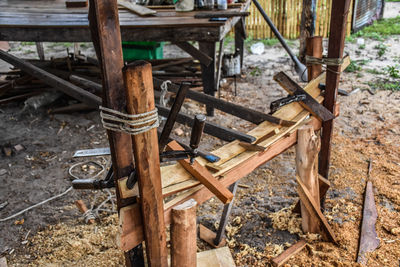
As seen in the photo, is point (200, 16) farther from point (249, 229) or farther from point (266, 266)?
point (266, 266)

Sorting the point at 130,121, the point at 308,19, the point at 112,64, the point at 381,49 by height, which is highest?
the point at 112,64

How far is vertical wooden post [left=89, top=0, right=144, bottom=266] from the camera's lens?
1589mm

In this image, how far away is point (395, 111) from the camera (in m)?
5.91

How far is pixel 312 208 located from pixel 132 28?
308 cm

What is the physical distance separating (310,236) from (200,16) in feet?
10.4

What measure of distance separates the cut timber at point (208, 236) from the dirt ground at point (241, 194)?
57 millimetres

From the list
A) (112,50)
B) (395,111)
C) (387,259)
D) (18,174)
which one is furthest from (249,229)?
(395,111)

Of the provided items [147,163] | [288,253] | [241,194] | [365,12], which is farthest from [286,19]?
[147,163]

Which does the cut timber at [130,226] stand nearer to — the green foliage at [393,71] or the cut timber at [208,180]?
the cut timber at [208,180]

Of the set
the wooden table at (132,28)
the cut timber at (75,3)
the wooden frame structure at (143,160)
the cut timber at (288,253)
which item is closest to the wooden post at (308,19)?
the wooden table at (132,28)

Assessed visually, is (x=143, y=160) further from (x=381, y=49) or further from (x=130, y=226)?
(x=381, y=49)

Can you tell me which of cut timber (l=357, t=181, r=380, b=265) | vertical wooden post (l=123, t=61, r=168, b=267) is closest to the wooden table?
cut timber (l=357, t=181, r=380, b=265)

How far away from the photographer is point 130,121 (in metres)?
1.62

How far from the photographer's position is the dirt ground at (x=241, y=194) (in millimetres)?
3154
